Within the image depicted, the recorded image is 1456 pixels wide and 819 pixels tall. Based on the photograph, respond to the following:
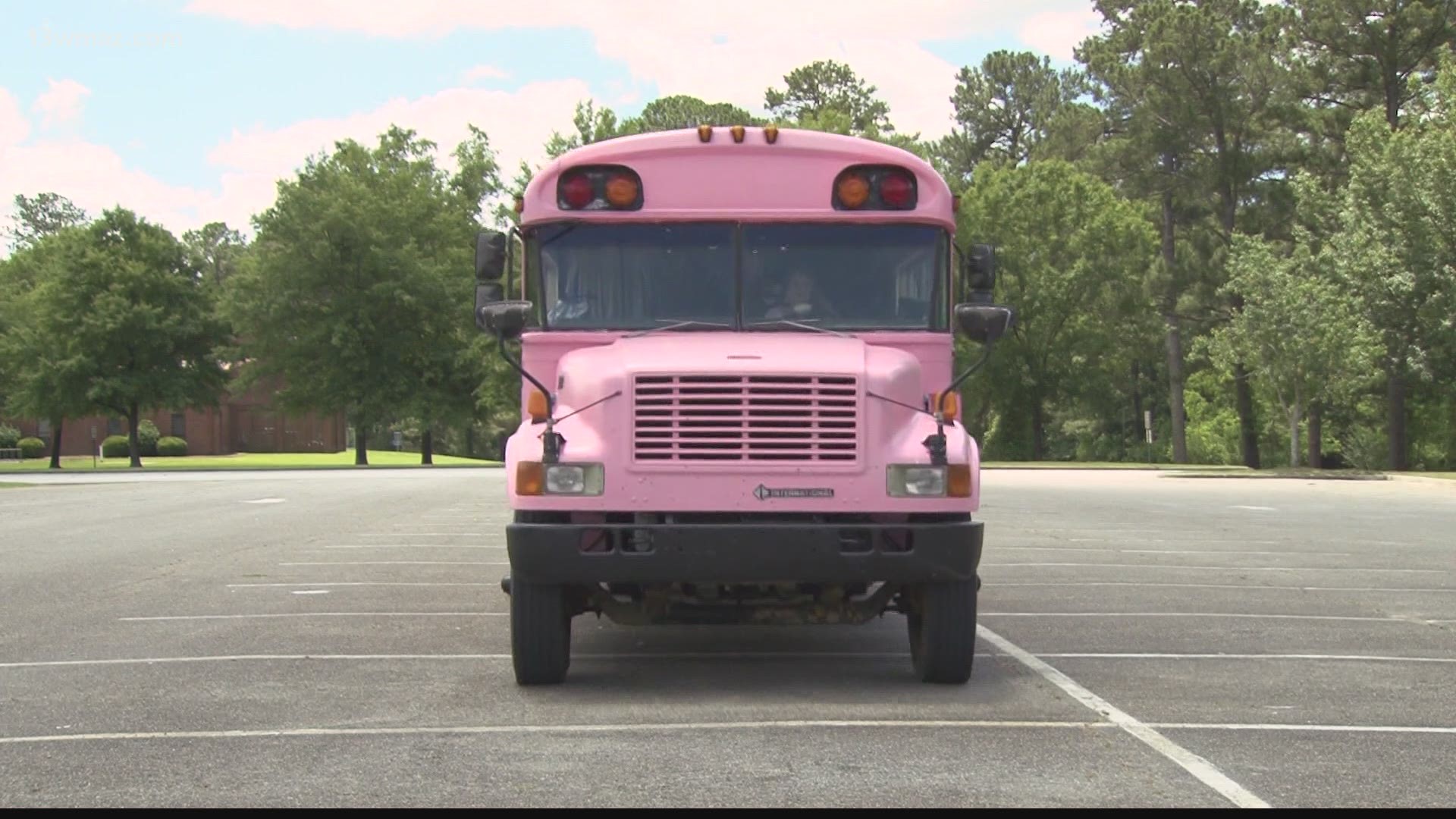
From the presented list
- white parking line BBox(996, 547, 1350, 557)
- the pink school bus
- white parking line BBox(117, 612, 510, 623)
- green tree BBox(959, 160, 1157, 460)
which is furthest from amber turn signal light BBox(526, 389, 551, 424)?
green tree BBox(959, 160, 1157, 460)

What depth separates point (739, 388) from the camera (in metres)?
7.08

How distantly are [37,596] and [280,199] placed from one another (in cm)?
5365

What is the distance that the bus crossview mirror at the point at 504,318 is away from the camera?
7.71 metres

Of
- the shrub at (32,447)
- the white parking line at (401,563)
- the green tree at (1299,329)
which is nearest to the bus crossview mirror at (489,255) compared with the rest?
the white parking line at (401,563)

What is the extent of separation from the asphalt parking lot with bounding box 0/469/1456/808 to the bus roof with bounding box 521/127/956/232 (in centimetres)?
247

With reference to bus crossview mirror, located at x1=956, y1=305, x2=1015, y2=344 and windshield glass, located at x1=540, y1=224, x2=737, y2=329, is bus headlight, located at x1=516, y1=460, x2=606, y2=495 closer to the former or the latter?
windshield glass, located at x1=540, y1=224, x2=737, y2=329

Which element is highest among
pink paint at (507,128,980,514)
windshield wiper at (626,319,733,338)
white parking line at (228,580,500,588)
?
windshield wiper at (626,319,733,338)

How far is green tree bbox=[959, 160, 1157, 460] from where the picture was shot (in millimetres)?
64625

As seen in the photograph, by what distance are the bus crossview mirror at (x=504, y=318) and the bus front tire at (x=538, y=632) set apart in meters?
1.32

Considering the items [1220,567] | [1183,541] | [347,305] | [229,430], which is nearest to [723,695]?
[1220,567]

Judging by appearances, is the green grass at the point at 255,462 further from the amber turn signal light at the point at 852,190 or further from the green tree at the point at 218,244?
the amber turn signal light at the point at 852,190

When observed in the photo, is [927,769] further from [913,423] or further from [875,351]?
[875,351]

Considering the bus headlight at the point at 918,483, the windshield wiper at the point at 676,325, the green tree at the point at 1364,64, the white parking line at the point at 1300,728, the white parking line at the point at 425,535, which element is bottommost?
the white parking line at the point at 425,535
